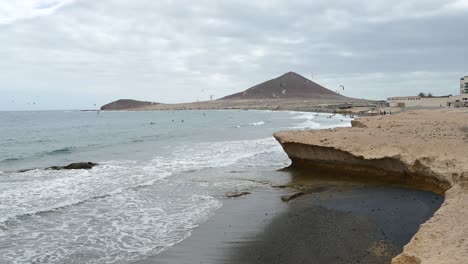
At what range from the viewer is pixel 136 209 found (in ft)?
43.1

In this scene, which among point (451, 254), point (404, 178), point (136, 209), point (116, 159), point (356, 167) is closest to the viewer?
point (451, 254)

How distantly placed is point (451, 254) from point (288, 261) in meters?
3.26

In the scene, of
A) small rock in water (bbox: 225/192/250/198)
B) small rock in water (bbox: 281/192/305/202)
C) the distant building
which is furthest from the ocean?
the distant building

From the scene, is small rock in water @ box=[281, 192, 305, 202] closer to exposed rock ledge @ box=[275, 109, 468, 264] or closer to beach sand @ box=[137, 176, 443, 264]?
beach sand @ box=[137, 176, 443, 264]

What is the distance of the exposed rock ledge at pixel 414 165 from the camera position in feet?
20.8

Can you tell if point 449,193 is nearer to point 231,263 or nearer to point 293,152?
point 231,263

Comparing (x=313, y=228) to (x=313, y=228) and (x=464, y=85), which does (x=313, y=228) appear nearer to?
(x=313, y=228)

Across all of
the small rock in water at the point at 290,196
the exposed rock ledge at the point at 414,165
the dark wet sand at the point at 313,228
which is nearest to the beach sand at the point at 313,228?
the dark wet sand at the point at 313,228

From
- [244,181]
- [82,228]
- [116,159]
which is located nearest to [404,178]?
[244,181]

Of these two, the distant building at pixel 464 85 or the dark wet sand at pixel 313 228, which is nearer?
the dark wet sand at pixel 313 228

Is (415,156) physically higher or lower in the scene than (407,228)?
higher

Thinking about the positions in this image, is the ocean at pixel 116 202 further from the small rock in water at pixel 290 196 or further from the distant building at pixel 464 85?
the distant building at pixel 464 85

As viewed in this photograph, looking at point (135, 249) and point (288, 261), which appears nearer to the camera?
point (288, 261)

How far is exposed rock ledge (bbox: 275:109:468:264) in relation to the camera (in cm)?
634
